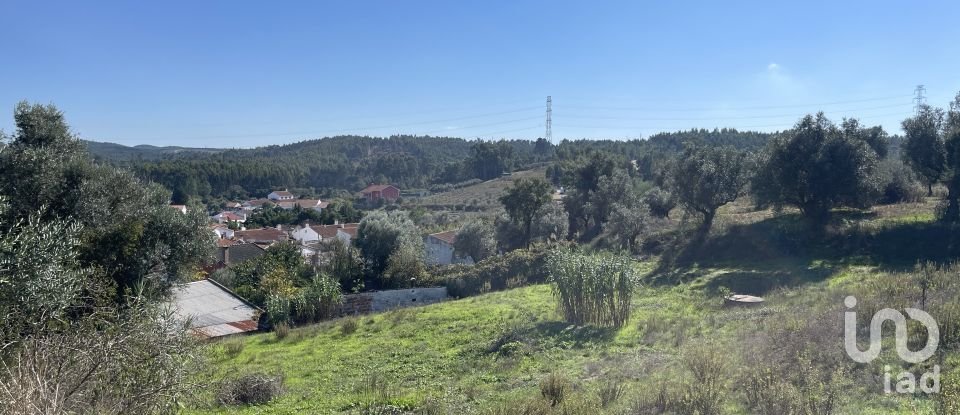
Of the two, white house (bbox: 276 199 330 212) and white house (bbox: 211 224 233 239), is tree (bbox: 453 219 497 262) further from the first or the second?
white house (bbox: 276 199 330 212)

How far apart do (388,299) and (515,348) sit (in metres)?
13.7

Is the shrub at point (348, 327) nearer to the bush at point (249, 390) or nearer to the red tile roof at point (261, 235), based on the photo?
the bush at point (249, 390)

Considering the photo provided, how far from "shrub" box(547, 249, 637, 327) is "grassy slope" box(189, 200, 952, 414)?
22.3 inches

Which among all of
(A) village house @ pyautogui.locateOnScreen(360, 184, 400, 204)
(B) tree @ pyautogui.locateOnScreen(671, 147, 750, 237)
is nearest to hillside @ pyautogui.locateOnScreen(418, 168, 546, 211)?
(A) village house @ pyautogui.locateOnScreen(360, 184, 400, 204)

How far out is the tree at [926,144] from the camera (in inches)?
971

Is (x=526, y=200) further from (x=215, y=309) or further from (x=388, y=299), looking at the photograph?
(x=215, y=309)

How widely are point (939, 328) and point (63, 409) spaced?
11.7 m

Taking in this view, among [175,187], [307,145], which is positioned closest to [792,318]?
[175,187]

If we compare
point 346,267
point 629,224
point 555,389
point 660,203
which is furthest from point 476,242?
point 555,389

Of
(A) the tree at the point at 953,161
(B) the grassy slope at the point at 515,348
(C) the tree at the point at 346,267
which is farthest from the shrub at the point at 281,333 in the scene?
(A) the tree at the point at 953,161

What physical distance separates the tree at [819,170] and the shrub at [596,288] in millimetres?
13827

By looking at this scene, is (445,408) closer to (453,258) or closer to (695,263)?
(695,263)

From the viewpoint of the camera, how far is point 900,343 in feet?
30.0

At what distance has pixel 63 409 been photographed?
5.84 meters
